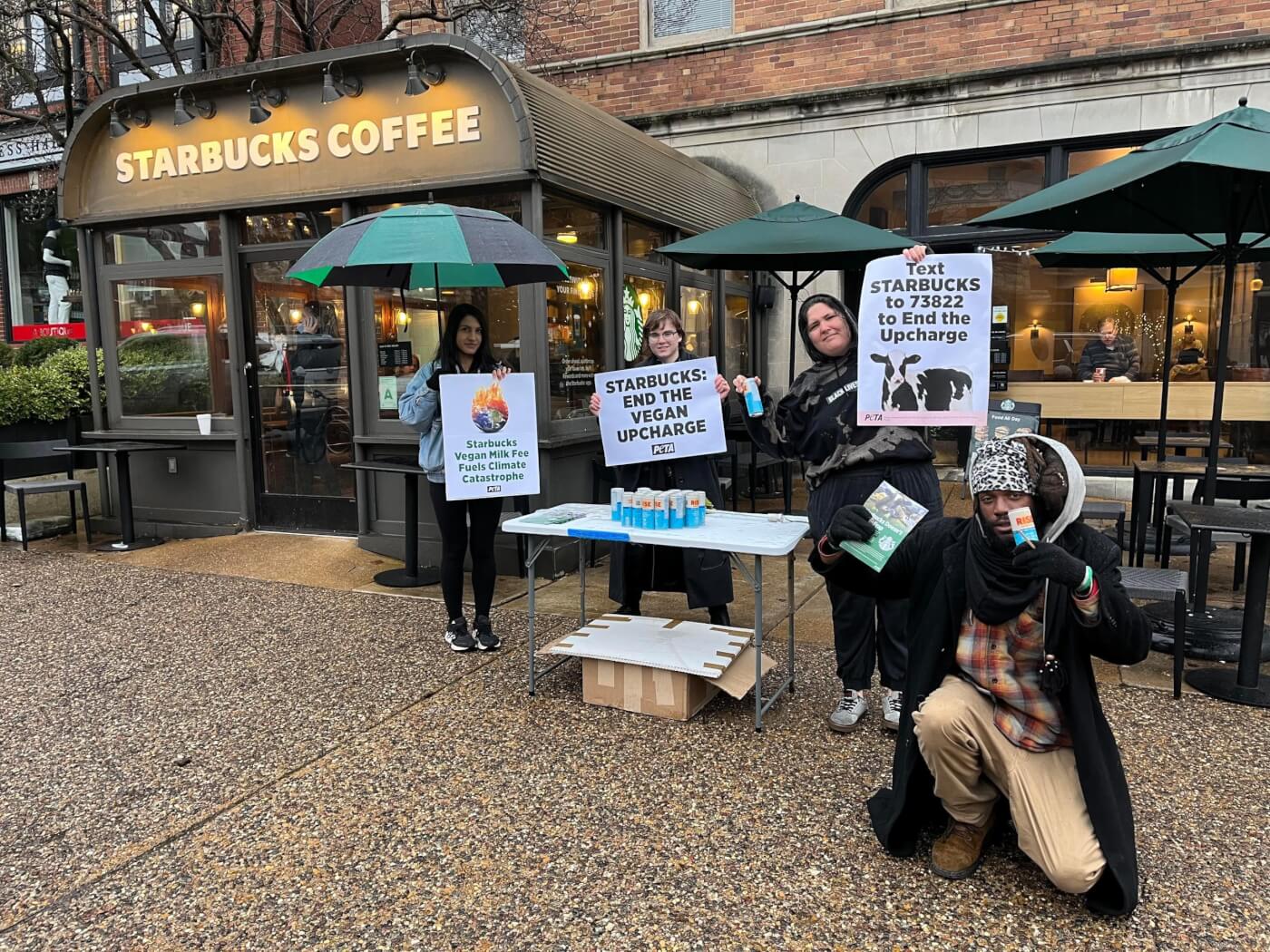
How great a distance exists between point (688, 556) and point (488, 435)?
1.28 m

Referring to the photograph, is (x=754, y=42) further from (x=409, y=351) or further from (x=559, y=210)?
(x=409, y=351)

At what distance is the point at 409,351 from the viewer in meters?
6.82

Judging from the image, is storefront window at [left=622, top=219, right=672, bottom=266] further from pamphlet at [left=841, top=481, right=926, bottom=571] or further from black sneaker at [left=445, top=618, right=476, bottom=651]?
pamphlet at [left=841, top=481, right=926, bottom=571]

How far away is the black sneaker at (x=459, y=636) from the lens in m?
5.02

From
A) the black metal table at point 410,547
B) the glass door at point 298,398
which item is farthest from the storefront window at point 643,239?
the black metal table at point 410,547

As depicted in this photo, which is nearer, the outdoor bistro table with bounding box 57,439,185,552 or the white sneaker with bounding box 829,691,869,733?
the white sneaker with bounding box 829,691,869,733

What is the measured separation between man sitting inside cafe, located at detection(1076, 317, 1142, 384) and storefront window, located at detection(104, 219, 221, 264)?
860 cm

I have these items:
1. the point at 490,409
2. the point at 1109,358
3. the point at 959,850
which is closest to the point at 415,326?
the point at 490,409

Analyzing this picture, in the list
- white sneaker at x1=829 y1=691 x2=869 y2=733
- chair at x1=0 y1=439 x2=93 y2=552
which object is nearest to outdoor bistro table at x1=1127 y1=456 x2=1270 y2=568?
white sneaker at x1=829 y1=691 x2=869 y2=733

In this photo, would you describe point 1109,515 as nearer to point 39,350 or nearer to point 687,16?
point 687,16

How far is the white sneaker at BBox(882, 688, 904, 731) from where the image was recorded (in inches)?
151

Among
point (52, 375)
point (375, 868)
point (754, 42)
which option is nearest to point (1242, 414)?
point (754, 42)

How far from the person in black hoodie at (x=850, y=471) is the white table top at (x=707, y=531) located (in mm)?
222

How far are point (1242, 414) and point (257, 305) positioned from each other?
936cm
